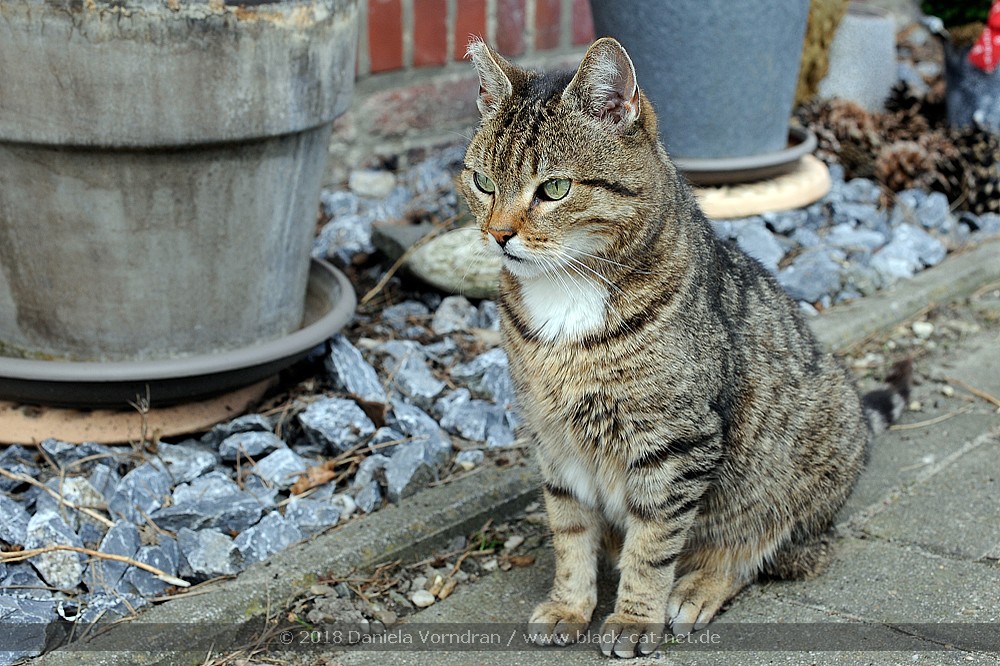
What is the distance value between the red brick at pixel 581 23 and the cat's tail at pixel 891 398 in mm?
2946

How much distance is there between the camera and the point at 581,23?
5.68 meters

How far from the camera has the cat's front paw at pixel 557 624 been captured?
238cm

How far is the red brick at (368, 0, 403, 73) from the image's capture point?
15.5 feet

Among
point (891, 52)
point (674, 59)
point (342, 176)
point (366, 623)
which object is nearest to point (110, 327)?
point (366, 623)

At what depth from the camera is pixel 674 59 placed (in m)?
4.43

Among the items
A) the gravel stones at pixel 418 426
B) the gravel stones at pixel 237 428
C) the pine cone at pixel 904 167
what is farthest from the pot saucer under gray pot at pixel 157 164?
the pine cone at pixel 904 167

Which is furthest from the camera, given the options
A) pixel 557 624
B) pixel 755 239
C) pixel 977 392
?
pixel 755 239

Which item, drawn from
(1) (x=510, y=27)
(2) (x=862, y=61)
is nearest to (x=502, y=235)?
(1) (x=510, y=27)

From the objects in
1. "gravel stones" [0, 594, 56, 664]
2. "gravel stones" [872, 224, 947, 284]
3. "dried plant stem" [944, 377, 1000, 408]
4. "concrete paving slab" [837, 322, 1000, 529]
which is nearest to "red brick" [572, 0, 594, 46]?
"gravel stones" [872, 224, 947, 284]

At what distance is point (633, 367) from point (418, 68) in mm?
3103

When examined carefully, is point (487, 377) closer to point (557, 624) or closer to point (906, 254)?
point (557, 624)

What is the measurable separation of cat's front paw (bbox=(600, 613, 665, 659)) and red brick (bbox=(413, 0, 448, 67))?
3251 mm

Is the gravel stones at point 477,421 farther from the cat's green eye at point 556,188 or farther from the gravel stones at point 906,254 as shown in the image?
the gravel stones at point 906,254

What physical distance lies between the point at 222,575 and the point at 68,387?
2.33 ft
